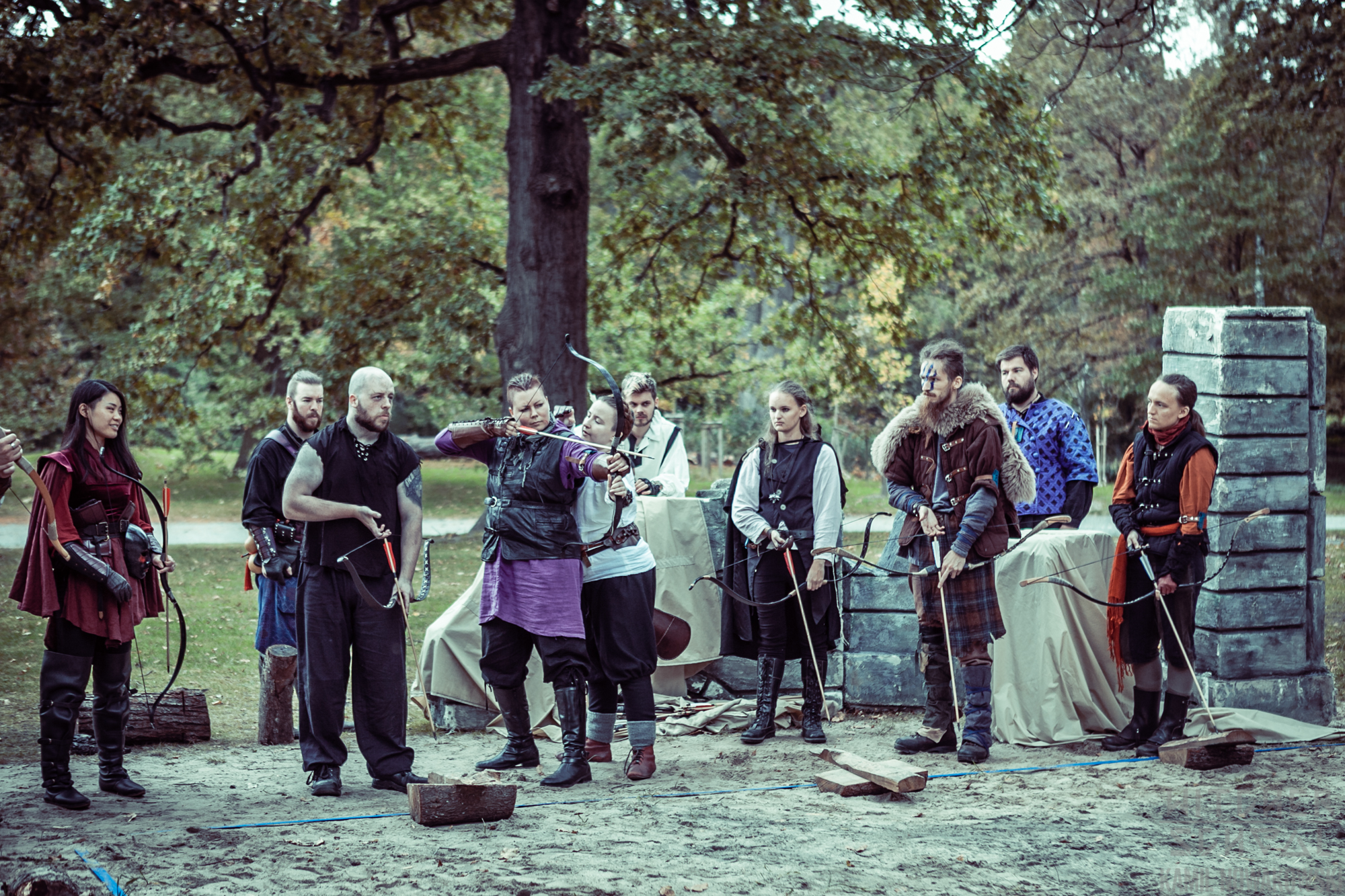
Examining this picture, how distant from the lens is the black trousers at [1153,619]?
238 inches

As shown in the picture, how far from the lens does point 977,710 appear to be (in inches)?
236

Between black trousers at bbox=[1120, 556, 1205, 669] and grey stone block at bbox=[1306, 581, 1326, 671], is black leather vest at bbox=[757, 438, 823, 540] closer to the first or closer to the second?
black trousers at bbox=[1120, 556, 1205, 669]

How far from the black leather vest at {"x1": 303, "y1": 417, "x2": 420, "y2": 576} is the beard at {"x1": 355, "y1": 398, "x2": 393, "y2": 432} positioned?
0.08 metres

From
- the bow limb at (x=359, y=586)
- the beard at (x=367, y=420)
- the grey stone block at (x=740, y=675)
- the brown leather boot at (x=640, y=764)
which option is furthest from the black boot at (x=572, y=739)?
the grey stone block at (x=740, y=675)

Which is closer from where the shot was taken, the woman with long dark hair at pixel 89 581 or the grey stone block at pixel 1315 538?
the woman with long dark hair at pixel 89 581

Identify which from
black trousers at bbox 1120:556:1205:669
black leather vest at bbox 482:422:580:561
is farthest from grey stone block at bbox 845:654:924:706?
black leather vest at bbox 482:422:580:561

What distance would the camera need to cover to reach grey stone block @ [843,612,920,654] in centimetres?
715

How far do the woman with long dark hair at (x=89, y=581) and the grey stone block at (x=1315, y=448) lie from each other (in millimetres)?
5545

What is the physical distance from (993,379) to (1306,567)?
21170 millimetres

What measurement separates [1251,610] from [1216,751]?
1202mm

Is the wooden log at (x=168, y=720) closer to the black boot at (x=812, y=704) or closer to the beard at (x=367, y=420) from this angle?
the beard at (x=367, y=420)

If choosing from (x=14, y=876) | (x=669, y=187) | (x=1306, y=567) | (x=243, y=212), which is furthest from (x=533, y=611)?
(x=669, y=187)

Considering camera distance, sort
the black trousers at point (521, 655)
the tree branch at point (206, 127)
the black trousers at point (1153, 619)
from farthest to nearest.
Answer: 1. the tree branch at point (206, 127)
2. the black trousers at point (1153, 619)
3. the black trousers at point (521, 655)

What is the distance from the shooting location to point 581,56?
37.2 ft
